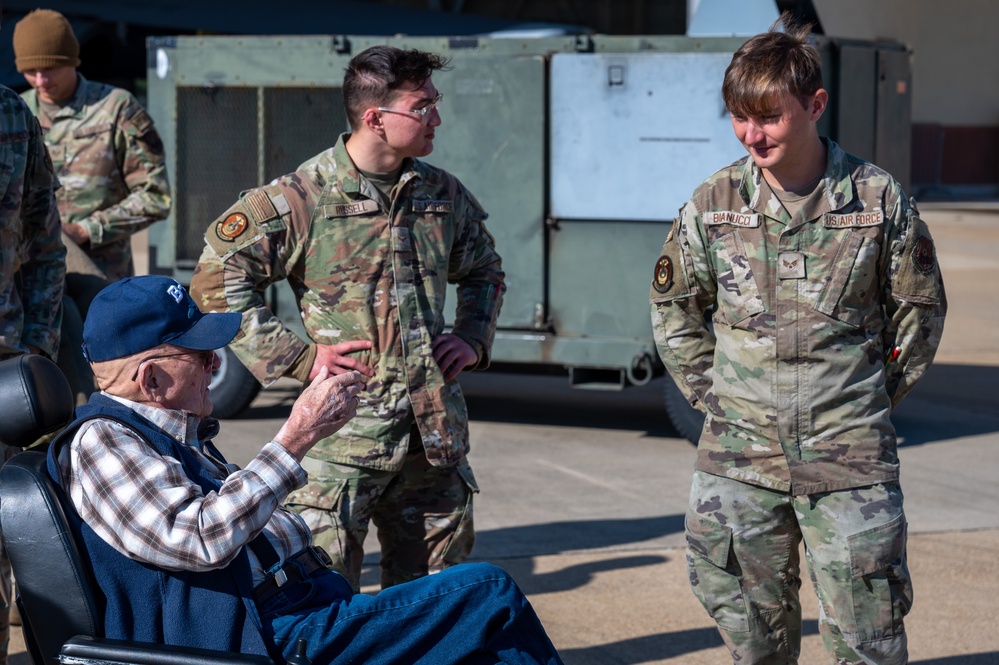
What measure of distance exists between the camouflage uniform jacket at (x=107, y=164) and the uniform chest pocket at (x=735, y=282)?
10.7ft

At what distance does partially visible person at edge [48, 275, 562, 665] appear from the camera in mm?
2477

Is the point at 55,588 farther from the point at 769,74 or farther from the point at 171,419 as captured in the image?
the point at 769,74

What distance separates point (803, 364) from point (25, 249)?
2.16 m

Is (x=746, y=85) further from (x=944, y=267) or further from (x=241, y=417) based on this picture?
(x=944, y=267)

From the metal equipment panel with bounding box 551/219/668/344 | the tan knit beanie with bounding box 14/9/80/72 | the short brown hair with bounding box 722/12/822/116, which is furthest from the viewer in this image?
the metal equipment panel with bounding box 551/219/668/344

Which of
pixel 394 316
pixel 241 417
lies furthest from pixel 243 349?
pixel 241 417

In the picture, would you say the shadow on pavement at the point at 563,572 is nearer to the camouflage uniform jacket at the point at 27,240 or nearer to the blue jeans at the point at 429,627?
the camouflage uniform jacket at the point at 27,240

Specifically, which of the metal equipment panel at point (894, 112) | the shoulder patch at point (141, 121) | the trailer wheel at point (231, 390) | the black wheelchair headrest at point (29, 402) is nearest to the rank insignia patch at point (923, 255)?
the black wheelchair headrest at point (29, 402)

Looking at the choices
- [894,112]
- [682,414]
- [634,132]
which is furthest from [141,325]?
[894,112]

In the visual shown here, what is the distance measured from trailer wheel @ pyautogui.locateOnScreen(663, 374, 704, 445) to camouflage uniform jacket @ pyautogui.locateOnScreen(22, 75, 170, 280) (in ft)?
9.82

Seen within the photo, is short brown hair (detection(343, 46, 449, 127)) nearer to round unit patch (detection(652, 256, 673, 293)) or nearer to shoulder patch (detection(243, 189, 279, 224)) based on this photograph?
shoulder patch (detection(243, 189, 279, 224))

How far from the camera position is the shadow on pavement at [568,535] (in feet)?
18.1

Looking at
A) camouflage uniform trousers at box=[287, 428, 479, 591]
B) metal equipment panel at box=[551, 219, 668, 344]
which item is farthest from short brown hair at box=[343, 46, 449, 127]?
metal equipment panel at box=[551, 219, 668, 344]

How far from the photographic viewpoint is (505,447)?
7.48 metres
